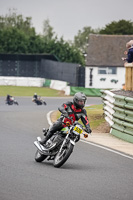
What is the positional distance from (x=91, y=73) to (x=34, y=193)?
69.6 meters

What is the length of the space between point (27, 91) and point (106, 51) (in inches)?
772

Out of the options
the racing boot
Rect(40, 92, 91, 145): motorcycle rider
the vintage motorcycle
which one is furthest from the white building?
Rect(40, 92, 91, 145): motorcycle rider

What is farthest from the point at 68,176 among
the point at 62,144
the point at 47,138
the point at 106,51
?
the point at 106,51

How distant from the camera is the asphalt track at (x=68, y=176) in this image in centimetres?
881

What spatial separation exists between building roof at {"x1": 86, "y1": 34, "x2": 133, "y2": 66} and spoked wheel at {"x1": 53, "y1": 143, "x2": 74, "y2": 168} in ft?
218

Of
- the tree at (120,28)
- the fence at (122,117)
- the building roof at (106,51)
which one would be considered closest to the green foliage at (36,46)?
the building roof at (106,51)

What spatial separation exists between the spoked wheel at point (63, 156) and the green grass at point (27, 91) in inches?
1830

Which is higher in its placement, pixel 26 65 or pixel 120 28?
pixel 120 28

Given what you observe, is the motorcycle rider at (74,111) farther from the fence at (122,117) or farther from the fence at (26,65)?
the fence at (26,65)

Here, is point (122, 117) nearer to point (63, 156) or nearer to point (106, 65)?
point (63, 156)

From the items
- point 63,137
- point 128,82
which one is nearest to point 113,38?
point 128,82

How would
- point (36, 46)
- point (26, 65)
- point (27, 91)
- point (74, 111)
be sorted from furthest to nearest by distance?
point (36, 46) → point (26, 65) → point (27, 91) → point (74, 111)

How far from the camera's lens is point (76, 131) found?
11.4 metres

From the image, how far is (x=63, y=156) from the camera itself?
11.5 metres
